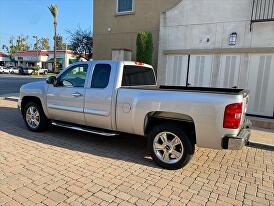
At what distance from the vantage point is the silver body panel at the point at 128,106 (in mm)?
4254

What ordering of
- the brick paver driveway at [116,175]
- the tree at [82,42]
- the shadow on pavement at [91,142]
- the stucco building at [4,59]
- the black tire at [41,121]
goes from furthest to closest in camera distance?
the stucco building at [4,59] → the tree at [82,42] → the black tire at [41,121] → the shadow on pavement at [91,142] → the brick paver driveway at [116,175]

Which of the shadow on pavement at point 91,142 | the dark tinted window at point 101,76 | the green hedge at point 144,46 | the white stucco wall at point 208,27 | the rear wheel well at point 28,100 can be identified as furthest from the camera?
the green hedge at point 144,46

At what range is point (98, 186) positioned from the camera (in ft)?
12.9

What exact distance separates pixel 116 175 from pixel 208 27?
24.4 feet

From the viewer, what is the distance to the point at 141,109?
4.89 meters

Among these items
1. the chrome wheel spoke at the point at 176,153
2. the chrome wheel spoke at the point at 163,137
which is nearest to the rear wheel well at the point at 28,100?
the chrome wheel spoke at the point at 163,137

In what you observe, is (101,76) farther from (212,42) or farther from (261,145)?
(212,42)

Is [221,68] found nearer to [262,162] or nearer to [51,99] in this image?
[262,162]

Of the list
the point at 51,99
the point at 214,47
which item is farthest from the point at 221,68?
the point at 51,99

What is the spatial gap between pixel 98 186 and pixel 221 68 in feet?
23.6

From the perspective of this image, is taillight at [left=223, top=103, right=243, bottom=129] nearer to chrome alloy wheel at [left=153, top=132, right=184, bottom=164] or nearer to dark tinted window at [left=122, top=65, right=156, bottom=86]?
chrome alloy wheel at [left=153, top=132, right=184, bottom=164]

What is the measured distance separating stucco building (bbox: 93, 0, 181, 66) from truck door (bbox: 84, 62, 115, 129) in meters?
6.15

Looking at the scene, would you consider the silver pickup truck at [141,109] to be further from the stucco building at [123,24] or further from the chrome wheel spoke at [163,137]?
the stucco building at [123,24]

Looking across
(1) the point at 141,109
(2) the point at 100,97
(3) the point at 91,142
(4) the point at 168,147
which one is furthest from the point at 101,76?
(4) the point at 168,147
